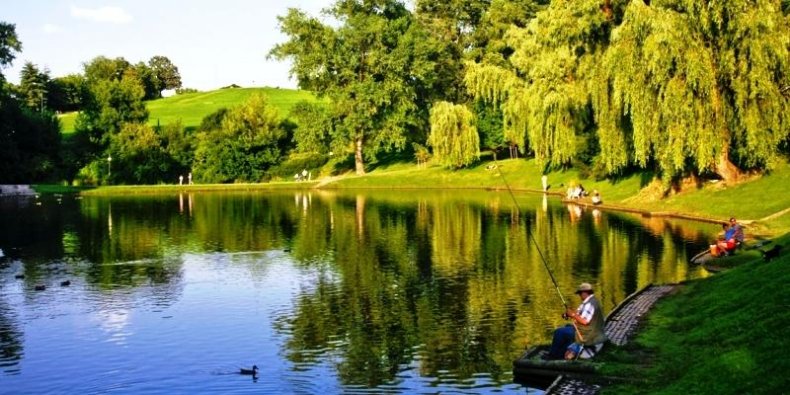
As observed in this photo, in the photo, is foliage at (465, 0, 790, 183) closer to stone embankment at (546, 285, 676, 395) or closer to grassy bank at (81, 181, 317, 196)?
stone embankment at (546, 285, 676, 395)

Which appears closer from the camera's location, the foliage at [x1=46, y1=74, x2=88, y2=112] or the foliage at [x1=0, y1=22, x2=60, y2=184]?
the foliage at [x1=0, y1=22, x2=60, y2=184]

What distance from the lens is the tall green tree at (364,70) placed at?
10638cm

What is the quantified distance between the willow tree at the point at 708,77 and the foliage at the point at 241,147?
6966cm

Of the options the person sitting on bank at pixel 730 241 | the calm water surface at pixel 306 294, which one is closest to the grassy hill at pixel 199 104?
the calm water surface at pixel 306 294

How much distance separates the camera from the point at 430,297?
106 feet

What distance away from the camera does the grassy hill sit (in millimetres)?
159750

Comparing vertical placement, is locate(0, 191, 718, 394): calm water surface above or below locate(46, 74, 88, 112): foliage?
below

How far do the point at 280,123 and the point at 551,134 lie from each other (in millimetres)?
57320

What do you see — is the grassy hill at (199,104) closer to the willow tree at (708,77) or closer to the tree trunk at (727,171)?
the tree trunk at (727,171)

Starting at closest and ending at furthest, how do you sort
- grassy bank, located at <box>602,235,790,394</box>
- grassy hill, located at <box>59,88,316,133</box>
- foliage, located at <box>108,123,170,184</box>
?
grassy bank, located at <box>602,235,790,394</box>
foliage, located at <box>108,123,170,184</box>
grassy hill, located at <box>59,88,316,133</box>

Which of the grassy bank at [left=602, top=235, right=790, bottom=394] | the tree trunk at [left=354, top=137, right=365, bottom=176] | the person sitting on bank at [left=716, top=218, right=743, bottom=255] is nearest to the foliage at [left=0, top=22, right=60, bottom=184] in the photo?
the tree trunk at [left=354, top=137, right=365, bottom=176]

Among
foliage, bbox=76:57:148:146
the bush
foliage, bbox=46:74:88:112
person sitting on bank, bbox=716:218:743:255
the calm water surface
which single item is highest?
foliage, bbox=46:74:88:112

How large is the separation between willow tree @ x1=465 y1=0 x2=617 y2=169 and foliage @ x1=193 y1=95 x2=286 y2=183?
131 feet

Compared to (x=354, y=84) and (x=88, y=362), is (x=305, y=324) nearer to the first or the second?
(x=88, y=362)
